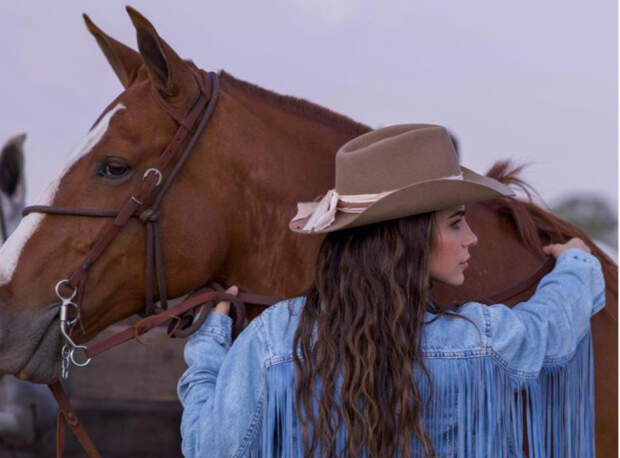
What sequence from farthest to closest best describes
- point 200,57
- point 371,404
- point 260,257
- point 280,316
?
point 200,57 → point 260,257 → point 280,316 → point 371,404

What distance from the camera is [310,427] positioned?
1431 millimetres

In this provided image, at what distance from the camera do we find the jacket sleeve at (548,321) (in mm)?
1422

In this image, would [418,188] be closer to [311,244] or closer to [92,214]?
[311,244]

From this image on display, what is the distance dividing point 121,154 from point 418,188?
29.9 inches

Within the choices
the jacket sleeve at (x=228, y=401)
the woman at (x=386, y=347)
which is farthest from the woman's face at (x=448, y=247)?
the jacket sleeve at (x=228, y=401)

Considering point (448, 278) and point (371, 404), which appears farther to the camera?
point (448, 278)

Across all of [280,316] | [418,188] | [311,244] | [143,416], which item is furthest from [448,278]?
[143,416]

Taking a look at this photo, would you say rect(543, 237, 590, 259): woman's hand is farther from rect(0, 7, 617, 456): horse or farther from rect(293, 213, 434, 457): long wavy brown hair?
rect(293, 213, 434, 457): long wavy brown hair

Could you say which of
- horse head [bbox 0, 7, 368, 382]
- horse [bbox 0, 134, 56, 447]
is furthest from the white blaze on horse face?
horse [bbox 0, 134, 56, 447]

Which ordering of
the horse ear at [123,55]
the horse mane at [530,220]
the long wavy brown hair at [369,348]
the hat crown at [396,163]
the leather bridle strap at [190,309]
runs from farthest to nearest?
the horse mane at [530,220], the horse ear at [123,55], the leather bridle strap at [190,309], the hat crown at [396,163], the long wavy brown hair at [369,348]

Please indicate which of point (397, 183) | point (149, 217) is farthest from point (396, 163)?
point (149, 217)

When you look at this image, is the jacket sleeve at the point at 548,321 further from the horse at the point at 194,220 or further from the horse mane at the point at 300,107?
the horse mane at the point at 300,107

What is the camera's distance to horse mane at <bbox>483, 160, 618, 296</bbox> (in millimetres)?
2123

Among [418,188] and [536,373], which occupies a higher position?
[418,188]
